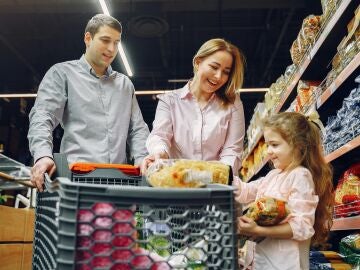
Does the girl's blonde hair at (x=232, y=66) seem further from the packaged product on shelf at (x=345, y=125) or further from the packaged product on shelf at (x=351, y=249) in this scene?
the packaged product on shelf at (x=351, y=249)

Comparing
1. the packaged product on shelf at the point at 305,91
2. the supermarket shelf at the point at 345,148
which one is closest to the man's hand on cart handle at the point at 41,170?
the supermarket shelf at the point at 345,148

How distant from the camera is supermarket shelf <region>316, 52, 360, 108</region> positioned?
2.08 meters

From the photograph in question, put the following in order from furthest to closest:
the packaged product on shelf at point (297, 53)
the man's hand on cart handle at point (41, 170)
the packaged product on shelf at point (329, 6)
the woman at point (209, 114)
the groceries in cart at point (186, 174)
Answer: the packaged product on shelf at point (297, 53), the packaged product on shelf at point (329, 6), the woman at point (209, 114), the man's hand on cart handle at point (41, 170), the groceries in cart at point (186, 174)

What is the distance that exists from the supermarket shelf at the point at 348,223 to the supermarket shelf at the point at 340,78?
0.69 meters

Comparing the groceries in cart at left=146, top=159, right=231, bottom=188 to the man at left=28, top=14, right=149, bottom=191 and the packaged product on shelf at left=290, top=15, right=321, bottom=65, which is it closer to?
the man at left=28, top=14, right=149, bottom=191

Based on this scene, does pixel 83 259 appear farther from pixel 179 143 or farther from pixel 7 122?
pixel 7 122

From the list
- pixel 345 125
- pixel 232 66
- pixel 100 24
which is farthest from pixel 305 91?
pixel 100 24

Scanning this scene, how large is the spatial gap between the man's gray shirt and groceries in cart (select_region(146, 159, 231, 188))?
0.82 m

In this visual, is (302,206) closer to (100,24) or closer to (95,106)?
(95,106)

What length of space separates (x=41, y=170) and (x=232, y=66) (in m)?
0.94

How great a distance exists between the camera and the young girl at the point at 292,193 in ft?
4.66

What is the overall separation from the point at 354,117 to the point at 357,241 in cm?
63

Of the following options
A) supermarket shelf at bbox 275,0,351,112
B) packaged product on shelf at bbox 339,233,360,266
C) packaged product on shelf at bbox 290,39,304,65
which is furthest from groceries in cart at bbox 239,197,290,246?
packaged product on shelf at bbox 290,39,304,65

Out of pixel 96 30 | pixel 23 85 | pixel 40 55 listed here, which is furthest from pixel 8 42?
pixel 96 30
